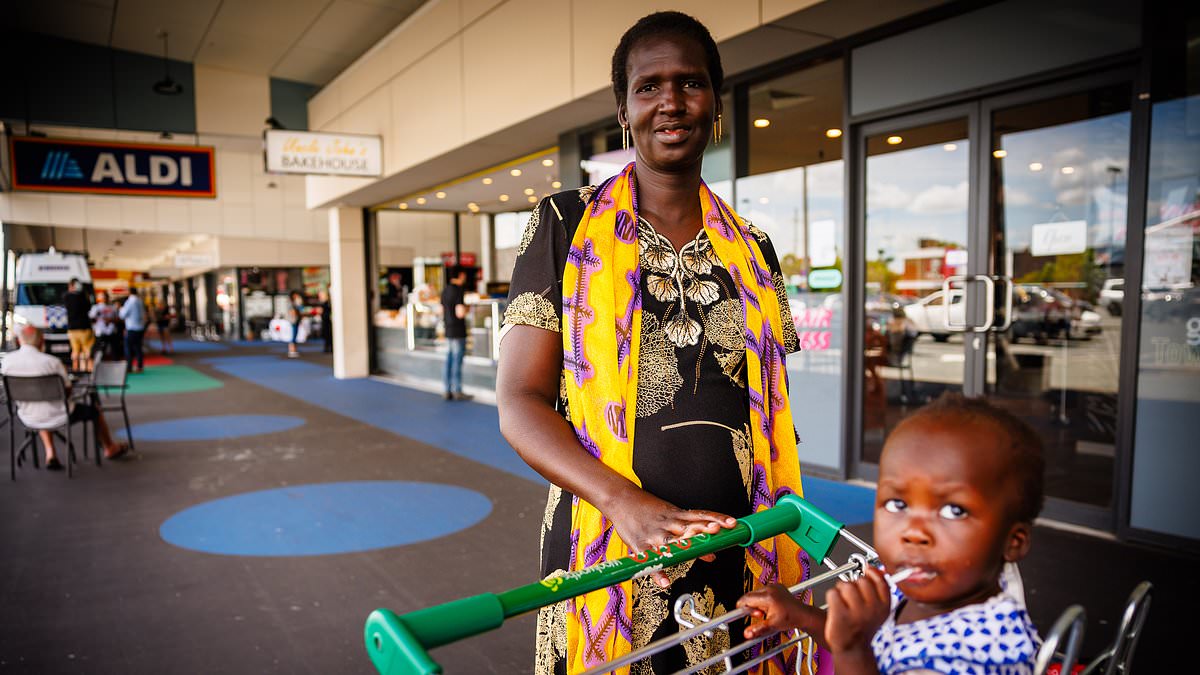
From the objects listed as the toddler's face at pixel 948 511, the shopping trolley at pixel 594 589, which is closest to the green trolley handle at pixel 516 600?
the shopping trolley at pixel 594 589

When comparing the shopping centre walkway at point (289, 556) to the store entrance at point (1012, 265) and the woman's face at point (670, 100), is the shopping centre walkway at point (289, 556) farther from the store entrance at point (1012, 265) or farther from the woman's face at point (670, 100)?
the woman's face at point (670, 100)

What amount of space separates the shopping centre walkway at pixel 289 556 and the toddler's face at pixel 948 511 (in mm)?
2468

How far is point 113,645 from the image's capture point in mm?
3195

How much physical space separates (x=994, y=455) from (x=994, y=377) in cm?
478

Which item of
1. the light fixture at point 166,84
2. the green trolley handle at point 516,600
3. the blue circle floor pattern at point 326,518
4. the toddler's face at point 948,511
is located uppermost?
the light fixture at point 166,84

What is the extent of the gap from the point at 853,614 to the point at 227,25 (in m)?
11.4

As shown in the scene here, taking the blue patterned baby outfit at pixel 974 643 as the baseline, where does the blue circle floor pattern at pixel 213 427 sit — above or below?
below

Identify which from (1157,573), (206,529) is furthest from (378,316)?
(1157,573)

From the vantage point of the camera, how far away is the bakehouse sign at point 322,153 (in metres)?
9.68

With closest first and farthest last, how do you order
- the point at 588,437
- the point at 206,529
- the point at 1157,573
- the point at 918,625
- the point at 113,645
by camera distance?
1. the point at 918,625
2. the point at 588,437
3. the point at 113,645
4. the point at 1157,573
5. the point at 206,529

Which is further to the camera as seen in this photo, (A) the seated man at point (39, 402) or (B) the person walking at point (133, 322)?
(B) the person walking at point (133, 322)

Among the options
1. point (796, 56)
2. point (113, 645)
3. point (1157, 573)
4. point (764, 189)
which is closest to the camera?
point (113, 645)

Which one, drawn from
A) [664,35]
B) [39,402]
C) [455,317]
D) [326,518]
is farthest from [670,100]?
[455,317]

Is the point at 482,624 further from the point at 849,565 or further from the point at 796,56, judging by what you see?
the point at 796,56
